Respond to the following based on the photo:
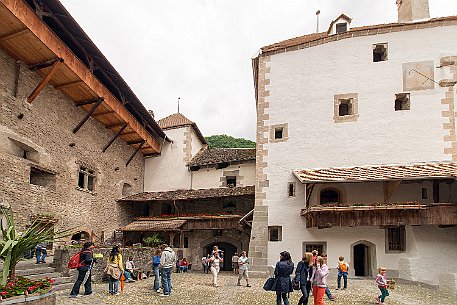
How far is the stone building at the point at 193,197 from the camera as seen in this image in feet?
70.9

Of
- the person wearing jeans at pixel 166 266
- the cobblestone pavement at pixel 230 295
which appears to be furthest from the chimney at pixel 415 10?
the person wearing jeans at pixel 166 266

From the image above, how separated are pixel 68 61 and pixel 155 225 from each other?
10.3m

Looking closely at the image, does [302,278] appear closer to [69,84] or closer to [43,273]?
[43,273]

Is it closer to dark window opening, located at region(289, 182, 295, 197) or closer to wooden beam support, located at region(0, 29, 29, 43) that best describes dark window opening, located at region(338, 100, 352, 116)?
dark window opening, located at region(289, 182, 295, 197)

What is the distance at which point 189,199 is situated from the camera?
23109 mm

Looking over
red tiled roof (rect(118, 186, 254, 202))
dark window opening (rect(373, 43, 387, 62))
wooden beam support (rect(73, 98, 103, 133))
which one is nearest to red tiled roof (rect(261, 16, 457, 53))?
dark window opening (rect(373, 43, 387, 62))

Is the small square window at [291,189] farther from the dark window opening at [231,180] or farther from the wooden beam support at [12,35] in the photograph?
the wooden beam support at [12,35]

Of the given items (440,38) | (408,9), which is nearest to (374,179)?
(440,38)

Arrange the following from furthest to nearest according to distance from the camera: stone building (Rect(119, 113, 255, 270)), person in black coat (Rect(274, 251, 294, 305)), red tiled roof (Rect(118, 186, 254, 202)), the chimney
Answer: red tiled roof (Rect(118, 186, 254, 202)) < stone building (Rect(119, 113, 255, 270)) < the chimney < person in black coat (Rect(274, 251, 294, 305))

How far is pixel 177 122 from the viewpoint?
2758cm

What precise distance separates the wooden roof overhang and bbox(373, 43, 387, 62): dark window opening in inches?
486

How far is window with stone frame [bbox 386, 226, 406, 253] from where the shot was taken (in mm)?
16000

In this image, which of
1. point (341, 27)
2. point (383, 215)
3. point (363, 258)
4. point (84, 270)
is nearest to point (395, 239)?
point (383, 215)

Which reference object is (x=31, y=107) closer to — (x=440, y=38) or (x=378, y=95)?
(x=378, y=95)
